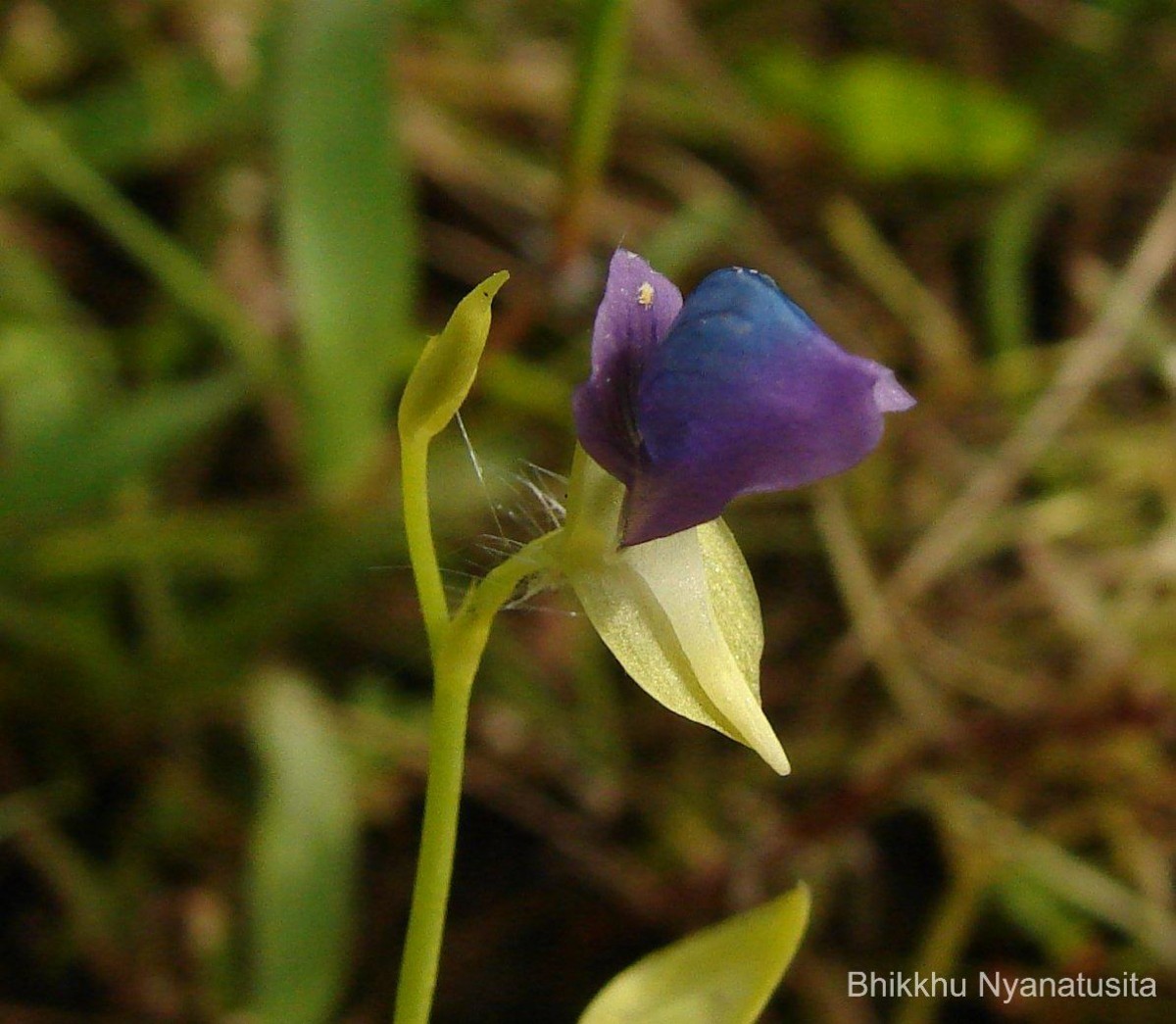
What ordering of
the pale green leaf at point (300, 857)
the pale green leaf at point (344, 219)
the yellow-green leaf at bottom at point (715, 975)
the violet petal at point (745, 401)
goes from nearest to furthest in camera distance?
the violet petal at point (745, 401) → the yellow-green leaf at bottom at point (715, 975) → the pale green leaf at point (300, 857) → the pale green leaf at point (344, 219)

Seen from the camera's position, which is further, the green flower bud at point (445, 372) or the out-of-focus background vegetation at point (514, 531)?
the out-of-focus background vegetation at point (514, 531)

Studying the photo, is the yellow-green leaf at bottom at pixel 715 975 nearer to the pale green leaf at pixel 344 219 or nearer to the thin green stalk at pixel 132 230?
the pale green leaf at pixel 344 219

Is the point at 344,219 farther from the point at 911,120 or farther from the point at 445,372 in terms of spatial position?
the point at 445,372

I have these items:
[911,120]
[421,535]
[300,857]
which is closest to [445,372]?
[421,535]

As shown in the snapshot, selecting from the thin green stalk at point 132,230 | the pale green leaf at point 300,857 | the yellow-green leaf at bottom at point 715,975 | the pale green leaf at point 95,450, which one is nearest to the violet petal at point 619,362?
the yellow-green leaf at bottom at point 715,975

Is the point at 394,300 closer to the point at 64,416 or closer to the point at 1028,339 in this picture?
the point at 64,416
